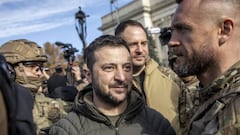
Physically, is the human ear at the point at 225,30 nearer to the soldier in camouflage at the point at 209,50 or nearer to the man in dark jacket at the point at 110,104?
the soldier in camouflage at the point at 209,50

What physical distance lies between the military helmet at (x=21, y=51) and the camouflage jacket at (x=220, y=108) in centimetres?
229

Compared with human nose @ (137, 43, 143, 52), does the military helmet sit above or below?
above

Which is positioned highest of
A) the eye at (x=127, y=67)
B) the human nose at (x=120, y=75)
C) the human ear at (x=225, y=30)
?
the human ear at (x=225, y=30)

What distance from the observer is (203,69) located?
1911mm

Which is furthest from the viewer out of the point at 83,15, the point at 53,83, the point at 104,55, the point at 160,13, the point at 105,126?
the point at 160,13

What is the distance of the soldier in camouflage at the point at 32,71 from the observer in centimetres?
352

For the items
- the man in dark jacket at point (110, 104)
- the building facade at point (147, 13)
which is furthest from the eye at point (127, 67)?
the building facade at point (147, 13)

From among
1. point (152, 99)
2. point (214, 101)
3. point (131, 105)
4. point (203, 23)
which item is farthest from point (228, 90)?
point (152, 99)

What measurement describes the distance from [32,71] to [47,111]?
0.50m

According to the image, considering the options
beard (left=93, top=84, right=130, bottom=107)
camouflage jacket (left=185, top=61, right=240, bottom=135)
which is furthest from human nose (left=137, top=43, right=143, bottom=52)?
camouflage jacket (left=185, top=61, right=240, bottom=135)

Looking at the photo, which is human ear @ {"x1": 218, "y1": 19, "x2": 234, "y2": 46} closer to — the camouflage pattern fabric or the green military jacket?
the green military jacket

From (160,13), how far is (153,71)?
42214mm

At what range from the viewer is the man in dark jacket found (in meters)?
2.50

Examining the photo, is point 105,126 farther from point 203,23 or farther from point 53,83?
point 53,83
